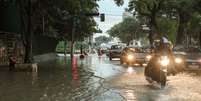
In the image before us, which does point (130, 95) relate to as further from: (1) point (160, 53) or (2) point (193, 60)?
(2) point (193, 60)

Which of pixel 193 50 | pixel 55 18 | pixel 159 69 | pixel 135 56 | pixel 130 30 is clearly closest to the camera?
pixel 159 69

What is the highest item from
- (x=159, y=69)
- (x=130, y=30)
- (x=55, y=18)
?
(x=130, y=30)

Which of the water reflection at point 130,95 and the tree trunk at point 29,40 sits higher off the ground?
the tree trunk at point 29,40

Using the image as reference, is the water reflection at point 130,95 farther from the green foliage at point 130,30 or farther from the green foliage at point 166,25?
the green foliage at point 130,30

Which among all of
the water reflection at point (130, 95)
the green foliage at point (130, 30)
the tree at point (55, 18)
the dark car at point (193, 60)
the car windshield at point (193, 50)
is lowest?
the water reflection at point (130, 95)

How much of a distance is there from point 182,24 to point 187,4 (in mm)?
4001

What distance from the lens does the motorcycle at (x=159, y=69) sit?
1942 centimetres

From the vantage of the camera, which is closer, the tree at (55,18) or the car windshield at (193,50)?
the tree at (55,18)

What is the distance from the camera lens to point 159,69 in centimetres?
1966

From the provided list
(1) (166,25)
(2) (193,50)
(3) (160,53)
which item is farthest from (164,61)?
(1) (166,25)

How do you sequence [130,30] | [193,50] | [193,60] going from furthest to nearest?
[130,30] < [193,50] < [193,60]

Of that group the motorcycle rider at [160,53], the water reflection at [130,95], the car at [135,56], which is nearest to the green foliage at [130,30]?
the car at [135,56]

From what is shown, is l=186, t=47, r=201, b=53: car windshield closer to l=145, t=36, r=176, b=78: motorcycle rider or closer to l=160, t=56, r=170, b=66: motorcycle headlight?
l=160, t=56, r=170, b=66: motorcycle headlight

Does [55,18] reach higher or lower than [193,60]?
higher
